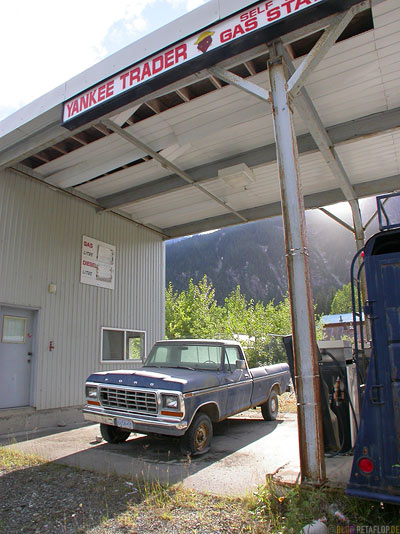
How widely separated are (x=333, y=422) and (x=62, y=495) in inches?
123

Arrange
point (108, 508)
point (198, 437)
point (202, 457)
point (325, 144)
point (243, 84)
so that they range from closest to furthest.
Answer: point (108, 508) < point (243, 84) < point (202, 457) < point (198, 437) < point (325, 144)

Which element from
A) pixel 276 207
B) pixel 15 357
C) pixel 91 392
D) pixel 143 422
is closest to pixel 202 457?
pixel 143 422

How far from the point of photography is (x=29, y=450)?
6.32 m

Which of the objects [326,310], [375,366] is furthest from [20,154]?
[326,310]

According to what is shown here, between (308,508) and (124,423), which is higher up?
(124,423)

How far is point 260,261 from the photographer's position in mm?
116938

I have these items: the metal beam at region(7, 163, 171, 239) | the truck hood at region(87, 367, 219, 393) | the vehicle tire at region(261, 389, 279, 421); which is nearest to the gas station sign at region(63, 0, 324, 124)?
the metal beam at region(7, 163, 171, 239)

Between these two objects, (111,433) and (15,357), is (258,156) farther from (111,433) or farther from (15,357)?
(15,357)

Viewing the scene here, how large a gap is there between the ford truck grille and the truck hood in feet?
0.35

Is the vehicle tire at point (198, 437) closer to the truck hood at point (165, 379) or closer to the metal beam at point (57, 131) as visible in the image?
the truck hood at point (165, 379)

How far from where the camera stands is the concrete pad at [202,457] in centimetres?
451

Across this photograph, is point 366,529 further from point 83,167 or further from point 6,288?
point 83,167

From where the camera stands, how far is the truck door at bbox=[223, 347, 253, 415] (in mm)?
6754

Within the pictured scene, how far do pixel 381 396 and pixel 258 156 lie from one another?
21.6 ft
